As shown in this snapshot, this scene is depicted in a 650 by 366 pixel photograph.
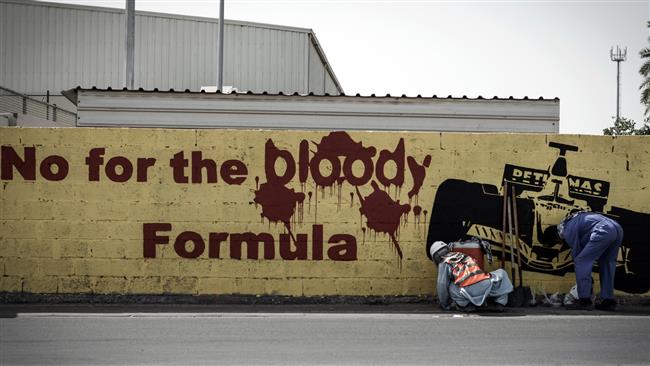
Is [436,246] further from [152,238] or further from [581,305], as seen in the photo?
[152,238]

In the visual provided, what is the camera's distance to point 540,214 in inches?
437

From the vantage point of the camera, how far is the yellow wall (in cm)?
1073

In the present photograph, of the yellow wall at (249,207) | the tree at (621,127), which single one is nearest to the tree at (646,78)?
the tree at (621,127)

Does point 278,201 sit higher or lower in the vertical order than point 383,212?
higher

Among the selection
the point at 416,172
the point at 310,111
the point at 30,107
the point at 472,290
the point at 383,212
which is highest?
the point at 30,107

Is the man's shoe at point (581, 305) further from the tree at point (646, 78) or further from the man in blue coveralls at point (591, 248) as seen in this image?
the tree at point (646, 78)

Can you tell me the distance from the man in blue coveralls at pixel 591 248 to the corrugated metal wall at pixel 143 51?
19.3 meters

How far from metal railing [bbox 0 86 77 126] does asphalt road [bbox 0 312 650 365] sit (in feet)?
39.2

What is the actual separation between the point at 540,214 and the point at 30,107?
1838 centimetres

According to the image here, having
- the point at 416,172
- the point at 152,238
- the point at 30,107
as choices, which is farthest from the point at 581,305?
the point at 30,107

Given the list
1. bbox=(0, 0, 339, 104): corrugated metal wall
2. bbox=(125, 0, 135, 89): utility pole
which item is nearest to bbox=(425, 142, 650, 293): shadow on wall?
bbox=(125, 0, 135, 89): utility pole

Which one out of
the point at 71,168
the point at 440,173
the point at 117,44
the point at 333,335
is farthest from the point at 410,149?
the point at 117,44

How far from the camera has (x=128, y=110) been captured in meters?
13.1

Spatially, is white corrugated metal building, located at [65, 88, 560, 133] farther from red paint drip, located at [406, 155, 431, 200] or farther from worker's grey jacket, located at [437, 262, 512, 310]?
worker's grey jacket, located at [437, 262, 512, 310]
